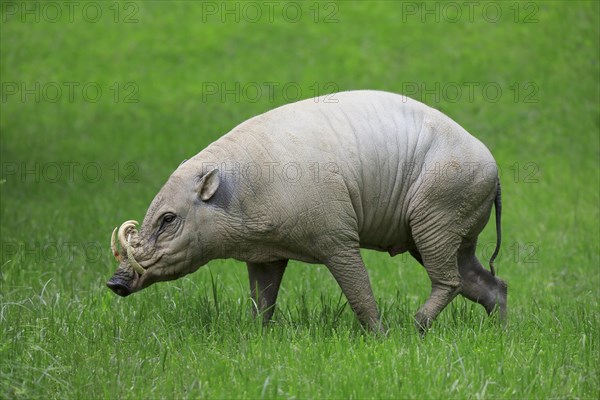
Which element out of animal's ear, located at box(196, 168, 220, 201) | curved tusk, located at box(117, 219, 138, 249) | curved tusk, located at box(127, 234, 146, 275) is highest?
→ animal's ear, located at box(196, 168, 220, 201)

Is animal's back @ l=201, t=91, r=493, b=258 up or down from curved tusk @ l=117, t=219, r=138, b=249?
up

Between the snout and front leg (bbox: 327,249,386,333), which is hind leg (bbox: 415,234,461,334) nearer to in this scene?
front leg (bbox: 327,249,386,333)

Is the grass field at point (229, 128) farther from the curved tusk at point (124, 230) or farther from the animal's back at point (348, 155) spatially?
the animal's back at point (348, 155)

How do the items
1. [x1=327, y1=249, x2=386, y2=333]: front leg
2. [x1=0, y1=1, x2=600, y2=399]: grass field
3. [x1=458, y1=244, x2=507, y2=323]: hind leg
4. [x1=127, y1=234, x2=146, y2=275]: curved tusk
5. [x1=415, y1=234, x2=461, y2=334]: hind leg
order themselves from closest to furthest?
[x1=0, y1=1, x2=600, y2=399]: grass field
[x1=127, y1=234, x2=146, y2=275]: curved tusk
[x1=327, y1=249, x2=386, y2=333]: front leg
[x1=415, y1=234, x2=461, y2=334]: hind leg
[x1=458, y1=244, x2=507, y2=323]: hind leg

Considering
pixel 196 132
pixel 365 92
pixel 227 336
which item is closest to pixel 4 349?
pixel 227 336

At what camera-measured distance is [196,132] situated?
1581 cm

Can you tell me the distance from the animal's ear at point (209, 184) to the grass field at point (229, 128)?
2.80ft

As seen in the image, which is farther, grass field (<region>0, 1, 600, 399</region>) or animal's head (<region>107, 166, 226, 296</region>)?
animal's head (<region>107, 166, 226, 296</region>)

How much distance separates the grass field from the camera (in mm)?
5590

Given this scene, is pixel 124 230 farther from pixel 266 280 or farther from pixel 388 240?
pixel 388 240

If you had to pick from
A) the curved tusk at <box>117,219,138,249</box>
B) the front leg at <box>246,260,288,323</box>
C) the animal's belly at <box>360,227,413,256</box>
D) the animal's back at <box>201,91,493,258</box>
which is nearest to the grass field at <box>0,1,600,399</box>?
the front leg at <box>246,260,288,323</box>

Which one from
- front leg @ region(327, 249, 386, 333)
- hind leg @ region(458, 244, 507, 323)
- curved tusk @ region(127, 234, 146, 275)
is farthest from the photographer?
hind leg @ region(458, 244, 507, 323)

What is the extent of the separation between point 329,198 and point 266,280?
3.12 feet

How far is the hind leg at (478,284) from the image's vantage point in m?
7.36
